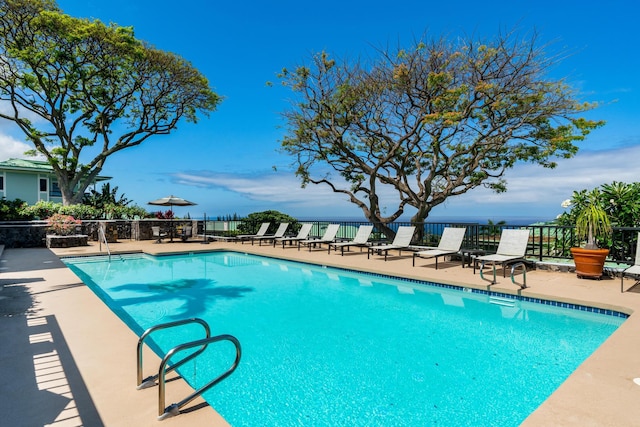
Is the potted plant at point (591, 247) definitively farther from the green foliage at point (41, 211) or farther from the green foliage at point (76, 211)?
the green foliage at point (41, 211)

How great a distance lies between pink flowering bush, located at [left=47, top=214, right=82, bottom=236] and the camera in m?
12.9

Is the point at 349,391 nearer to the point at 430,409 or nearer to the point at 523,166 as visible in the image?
the point at 430,409

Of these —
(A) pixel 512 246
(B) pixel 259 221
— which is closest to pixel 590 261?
(A) pixel 512 246

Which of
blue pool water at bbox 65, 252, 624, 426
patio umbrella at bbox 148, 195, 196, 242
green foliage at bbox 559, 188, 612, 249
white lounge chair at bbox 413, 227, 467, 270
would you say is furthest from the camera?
patio umbrella at bbox 148, 195, 196, 242

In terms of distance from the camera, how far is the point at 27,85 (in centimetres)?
1786

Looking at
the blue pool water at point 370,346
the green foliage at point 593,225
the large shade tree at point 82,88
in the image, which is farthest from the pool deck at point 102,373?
the large shade tree at point 82,88

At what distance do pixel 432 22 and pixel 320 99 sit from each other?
5.02 meters

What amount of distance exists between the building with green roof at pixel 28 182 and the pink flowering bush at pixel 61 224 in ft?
39.6

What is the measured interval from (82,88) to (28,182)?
27.3ft

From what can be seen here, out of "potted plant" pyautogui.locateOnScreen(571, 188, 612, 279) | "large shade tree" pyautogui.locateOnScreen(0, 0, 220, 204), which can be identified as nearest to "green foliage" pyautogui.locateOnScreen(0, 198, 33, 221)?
"large shade tree" pyautogui.locateOnScreen(0, 0, 220, 204)

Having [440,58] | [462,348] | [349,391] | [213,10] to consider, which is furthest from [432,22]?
[349,391]

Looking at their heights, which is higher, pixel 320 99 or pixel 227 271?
pixel 320 99

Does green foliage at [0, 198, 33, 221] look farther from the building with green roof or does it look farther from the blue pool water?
the blue pool water

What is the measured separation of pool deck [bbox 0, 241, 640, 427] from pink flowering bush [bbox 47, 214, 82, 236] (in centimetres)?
875
